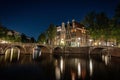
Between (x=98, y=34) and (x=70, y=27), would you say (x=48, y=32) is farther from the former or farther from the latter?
(x=98, y=34)

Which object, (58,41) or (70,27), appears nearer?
(70,27)

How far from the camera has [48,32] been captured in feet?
249

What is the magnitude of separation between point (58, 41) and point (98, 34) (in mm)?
32952

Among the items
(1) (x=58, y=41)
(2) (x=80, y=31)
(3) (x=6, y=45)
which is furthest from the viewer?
(1) (x=58, y=41)

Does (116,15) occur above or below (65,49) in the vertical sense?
above

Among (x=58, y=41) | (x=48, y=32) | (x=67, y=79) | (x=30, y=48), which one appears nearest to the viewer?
(x=67, y=79)

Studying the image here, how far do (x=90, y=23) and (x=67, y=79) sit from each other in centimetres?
4749

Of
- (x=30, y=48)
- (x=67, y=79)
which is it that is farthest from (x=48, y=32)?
(x=67, y=79)

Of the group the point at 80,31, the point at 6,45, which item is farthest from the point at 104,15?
the point at 6,45

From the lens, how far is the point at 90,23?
62406 millimetres

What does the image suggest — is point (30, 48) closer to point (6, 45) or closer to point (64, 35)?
point (6, 45)

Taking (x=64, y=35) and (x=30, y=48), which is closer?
(x=30, y=48)

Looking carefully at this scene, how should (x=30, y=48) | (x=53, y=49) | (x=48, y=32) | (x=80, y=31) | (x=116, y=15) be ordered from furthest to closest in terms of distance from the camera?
(x=80, y=31), (x=48, y=32), (x=53, y=49), (x=30, y=48), (x=116, y=15)

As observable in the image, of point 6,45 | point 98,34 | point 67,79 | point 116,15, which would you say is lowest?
point 67,79
